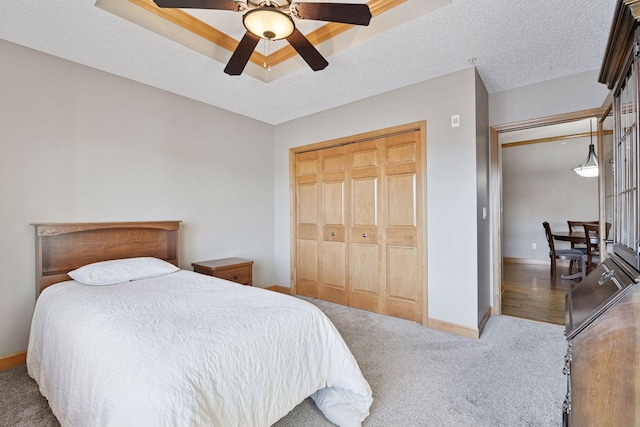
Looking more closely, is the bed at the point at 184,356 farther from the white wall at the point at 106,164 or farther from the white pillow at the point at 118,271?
the white wall at the point at 106,164

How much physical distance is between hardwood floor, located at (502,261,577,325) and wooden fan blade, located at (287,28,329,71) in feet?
10.8

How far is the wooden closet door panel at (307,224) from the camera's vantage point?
3975 mm

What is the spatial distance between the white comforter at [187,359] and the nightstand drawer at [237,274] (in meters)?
1.09

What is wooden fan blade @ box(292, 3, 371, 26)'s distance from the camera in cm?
164

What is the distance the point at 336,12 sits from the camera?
65.9 inches

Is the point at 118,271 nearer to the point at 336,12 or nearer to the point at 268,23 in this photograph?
the point at 268,23

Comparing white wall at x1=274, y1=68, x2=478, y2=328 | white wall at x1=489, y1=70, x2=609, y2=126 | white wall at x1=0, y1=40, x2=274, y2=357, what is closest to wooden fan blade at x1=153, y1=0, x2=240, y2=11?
white wall at x1=0, y1=40, x2=274, y2=357

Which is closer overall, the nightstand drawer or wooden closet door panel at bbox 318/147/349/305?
the nightstand drawer

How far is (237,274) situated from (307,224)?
46.7 inches

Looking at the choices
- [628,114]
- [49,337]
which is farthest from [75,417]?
[628,114]

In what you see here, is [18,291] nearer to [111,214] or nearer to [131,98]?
[111,214]

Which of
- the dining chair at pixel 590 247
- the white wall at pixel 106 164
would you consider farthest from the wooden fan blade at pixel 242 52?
the dining chair at pixel 590 247

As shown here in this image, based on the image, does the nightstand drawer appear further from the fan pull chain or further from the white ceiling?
the fan pull chain

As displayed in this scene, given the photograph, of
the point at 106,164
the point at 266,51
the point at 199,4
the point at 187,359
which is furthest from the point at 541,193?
the point at 106,164
